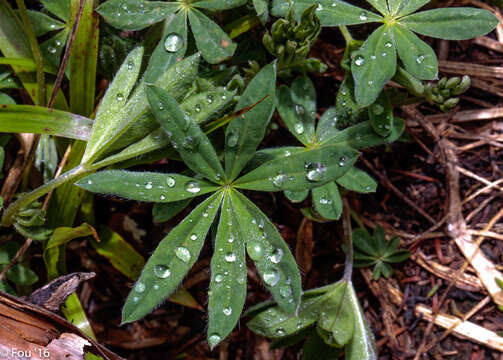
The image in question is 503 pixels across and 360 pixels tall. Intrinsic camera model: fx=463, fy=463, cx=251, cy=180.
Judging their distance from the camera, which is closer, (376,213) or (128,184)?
(128,184)

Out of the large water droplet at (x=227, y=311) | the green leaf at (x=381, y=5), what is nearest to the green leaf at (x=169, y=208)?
the large water droplet at (x=227, y=311)

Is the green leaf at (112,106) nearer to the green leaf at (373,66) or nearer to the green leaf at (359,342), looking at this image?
the green leaf at (373,66)

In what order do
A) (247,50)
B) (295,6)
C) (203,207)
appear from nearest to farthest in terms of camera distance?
1. (203,207)
2. (295,6)
3. (247,50)

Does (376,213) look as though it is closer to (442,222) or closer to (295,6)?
(442,222)

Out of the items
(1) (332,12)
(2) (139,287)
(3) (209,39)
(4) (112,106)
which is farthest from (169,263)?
(1) (332,12)

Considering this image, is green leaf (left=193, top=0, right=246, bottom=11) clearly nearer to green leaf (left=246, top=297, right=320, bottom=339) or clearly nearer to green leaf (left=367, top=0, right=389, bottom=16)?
green leaf (left=367, top=0, right=389, bottom=16)

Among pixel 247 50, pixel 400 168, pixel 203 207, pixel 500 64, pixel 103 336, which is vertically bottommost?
pixel 103 336

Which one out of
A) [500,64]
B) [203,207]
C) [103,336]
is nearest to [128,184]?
[203,207]
